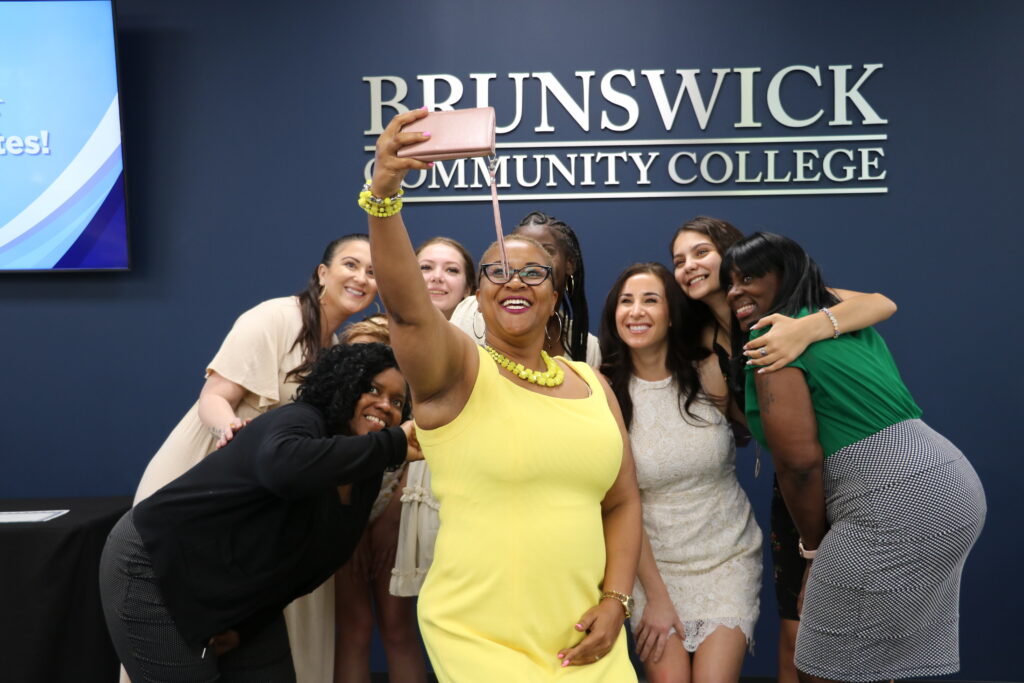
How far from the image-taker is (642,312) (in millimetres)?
2771

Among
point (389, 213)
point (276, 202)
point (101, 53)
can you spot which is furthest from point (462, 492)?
point (101, 53)

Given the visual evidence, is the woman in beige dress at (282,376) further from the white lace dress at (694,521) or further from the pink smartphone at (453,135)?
the pink smartphone at (453,135)

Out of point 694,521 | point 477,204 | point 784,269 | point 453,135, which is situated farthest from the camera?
point 477,204

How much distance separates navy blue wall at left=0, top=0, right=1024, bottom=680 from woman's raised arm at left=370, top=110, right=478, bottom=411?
8.04 ft

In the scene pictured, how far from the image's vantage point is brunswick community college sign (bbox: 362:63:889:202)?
153 inches

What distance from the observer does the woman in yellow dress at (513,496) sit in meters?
1.66

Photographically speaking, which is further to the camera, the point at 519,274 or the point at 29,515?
the point at 29,515

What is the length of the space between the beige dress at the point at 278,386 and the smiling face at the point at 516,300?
4.41 feet

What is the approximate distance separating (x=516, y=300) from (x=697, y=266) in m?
1.26

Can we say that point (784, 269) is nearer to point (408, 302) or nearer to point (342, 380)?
point (342, 380)

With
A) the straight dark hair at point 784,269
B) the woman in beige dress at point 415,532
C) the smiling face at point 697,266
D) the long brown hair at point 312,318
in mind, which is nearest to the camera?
the straight dark hair at point 784,269

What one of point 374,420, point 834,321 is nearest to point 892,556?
point 834,321

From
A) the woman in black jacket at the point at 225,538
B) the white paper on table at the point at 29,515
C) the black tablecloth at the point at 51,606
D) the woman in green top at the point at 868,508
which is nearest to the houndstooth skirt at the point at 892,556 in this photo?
the woman in green top at the point at 868,508

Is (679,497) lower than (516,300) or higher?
lower
